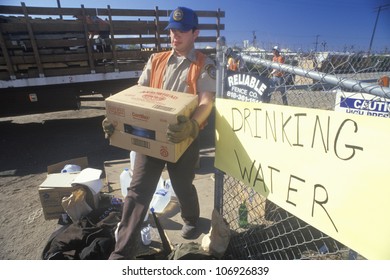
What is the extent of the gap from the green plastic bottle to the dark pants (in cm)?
58

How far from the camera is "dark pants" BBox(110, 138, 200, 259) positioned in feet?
6.87

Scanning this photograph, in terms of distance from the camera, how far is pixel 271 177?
1.58 metres

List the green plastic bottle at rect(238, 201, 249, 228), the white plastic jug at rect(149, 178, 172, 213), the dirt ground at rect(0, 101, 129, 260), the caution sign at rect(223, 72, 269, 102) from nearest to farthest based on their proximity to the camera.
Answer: the caution sign at rect(223, 72, 269, 102), the green plastic bottle at rect(238, 201, 249, 228), the dirt ground at rect(0, 101, 129, 260), the white plastic jug at rect(149, 178, 172, 213)

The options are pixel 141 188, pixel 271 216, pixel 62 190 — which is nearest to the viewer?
pixel 141 188

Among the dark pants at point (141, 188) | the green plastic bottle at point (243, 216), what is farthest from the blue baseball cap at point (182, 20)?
the green plastic bottle at point (243, 216)

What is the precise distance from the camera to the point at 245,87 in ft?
5.73

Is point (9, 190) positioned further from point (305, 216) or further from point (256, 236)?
point (305, 216)

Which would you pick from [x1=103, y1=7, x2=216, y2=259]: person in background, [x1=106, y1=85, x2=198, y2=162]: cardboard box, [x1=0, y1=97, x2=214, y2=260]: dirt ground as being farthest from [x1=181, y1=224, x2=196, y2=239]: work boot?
[x1=0, y1=97, x2=214, y2=260]: dirt ground

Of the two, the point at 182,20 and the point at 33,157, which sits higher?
the point at 182,20

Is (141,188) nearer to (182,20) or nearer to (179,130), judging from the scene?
(179,130)

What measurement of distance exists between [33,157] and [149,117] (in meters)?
4.03

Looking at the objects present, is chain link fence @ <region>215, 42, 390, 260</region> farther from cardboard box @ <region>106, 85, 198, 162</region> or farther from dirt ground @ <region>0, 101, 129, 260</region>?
dirt ground @ <region>0, 101, 129, 260</region>

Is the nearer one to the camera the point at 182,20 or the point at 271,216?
the point at 182,20

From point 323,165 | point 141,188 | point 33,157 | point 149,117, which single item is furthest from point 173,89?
point 33,157
